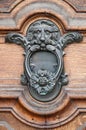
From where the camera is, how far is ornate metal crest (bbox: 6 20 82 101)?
1547 mm

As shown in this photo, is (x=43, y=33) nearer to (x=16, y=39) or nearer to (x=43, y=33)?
(x=43, y=33)

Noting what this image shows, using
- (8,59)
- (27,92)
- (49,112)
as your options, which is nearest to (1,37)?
(8,59)

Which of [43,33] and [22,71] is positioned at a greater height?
[43,33]

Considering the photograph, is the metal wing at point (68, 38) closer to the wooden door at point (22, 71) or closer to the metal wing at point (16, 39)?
the wooden door at point (22, 71)

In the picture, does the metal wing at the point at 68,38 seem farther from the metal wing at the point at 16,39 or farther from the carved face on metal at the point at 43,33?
the metal wing at the point at 16,39

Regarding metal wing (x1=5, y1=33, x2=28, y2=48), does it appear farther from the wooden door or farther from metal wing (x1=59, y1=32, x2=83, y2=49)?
metal wing (x1=59, y1=32, x2=83, y2=49)

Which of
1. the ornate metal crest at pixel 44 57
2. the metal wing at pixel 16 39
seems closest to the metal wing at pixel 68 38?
the ornate metal crest at pixel 44 57

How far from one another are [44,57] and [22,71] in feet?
0.32

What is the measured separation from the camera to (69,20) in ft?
5.28

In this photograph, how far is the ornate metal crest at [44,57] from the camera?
1547 millimetres

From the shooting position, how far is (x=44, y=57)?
5.20 ft

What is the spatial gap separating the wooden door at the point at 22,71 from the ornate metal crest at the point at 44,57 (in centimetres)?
2

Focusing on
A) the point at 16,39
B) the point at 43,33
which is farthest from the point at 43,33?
the point at 16,39

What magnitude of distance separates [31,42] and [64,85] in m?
0.20
